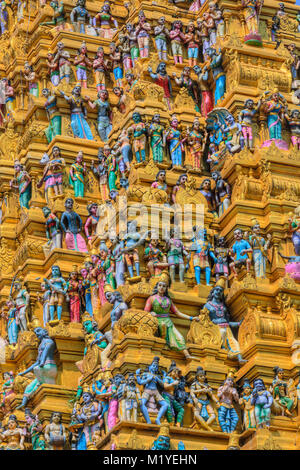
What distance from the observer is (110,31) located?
155 ft

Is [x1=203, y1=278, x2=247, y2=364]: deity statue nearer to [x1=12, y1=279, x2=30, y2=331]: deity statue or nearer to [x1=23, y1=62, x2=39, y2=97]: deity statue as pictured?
[x1=12, y1=279, x2=30, y2=331]: deity statue

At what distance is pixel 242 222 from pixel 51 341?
17.4 ft

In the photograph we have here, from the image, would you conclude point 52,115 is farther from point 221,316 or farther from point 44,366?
point 221,316

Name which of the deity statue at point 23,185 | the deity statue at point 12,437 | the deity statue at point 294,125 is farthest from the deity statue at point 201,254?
the deity statue at point 23,185

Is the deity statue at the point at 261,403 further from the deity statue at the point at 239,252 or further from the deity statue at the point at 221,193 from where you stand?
the deity statue at the point at 221,193

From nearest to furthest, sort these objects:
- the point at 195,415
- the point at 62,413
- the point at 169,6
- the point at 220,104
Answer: the point at 195,415 → the point at 62,413 → the point at 220,104 → the point at 169,6

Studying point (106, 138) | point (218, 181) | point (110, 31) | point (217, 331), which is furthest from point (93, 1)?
point (217, 331)

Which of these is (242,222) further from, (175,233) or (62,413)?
(62,413)

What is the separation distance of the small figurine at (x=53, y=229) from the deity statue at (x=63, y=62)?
4.47 meters

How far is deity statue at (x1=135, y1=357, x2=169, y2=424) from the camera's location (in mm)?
35125

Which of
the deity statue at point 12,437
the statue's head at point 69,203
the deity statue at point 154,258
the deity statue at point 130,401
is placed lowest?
the deity statue at point 130,401

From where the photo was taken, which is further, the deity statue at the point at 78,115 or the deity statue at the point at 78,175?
the deity statue at the point at 78,115

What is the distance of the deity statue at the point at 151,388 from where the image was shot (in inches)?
1383

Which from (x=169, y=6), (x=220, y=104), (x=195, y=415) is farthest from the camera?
(x=169, y=6)
